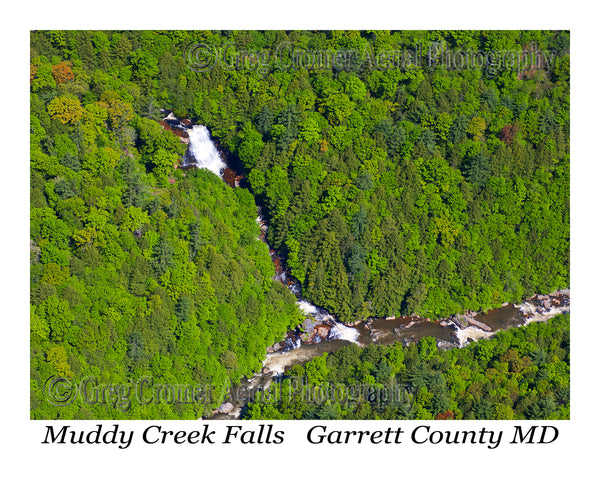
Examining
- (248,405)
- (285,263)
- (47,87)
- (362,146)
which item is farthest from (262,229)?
(47,87)
